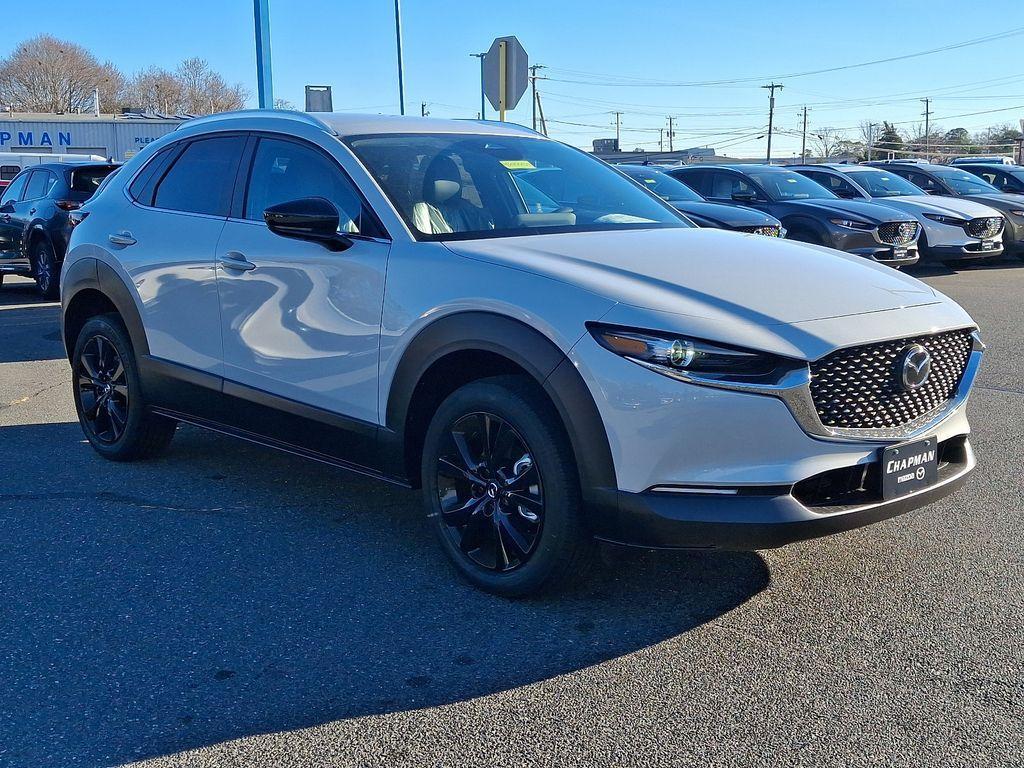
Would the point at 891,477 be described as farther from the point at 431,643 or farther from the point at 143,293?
the point at 143,293

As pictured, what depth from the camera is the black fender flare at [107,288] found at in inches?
213

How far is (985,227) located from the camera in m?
16.1

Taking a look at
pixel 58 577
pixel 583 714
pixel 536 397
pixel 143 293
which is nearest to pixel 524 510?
pixel 536 397

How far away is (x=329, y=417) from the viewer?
435 centimetres

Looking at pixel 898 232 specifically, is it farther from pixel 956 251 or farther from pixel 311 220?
pixel 311 220

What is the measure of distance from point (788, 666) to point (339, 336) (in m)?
2.05

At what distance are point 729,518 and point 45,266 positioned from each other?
12545 millimetres

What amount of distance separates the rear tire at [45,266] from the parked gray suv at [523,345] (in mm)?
9066

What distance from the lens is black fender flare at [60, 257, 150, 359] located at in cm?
541

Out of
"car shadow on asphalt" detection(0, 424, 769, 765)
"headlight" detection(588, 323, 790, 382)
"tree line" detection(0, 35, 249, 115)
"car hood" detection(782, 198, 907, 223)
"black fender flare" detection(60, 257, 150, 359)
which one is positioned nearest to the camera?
"car shadow on asphalt" detection(0, 424, 769, 765)

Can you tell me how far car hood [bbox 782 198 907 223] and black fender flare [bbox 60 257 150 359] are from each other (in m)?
11.2

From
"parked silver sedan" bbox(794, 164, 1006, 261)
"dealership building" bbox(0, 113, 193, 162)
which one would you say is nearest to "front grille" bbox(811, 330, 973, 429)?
"parked silver sedan" bbox(794, 164, 1006, 261)

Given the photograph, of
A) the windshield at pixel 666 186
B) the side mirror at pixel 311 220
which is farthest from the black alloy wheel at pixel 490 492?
the windshield at pixel 666 186

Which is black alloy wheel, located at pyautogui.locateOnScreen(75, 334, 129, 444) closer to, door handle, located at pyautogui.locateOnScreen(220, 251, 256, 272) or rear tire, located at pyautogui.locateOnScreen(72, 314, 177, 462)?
rear tire, located at pyautogui.locateOnScreen(72, 314, 177, 462)
